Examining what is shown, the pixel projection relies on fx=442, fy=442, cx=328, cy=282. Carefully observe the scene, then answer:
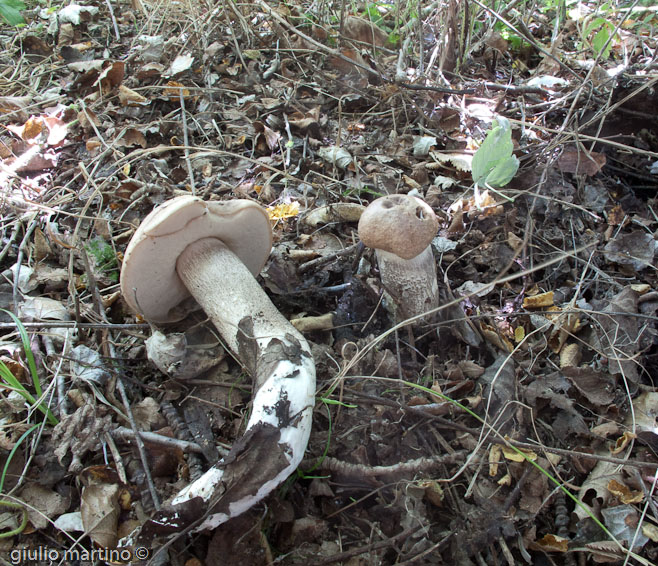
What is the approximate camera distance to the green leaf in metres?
→ 2.52

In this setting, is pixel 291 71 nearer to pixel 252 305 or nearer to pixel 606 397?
pixel 252 305

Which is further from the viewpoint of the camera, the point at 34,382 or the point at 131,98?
the point at 131,98

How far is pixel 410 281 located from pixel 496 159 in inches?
39.8

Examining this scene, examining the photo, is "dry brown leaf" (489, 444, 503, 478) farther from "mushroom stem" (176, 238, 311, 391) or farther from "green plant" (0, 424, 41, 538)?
"green plant" (0, 424, 41, 538)

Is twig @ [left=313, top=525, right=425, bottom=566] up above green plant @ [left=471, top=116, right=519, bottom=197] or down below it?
below

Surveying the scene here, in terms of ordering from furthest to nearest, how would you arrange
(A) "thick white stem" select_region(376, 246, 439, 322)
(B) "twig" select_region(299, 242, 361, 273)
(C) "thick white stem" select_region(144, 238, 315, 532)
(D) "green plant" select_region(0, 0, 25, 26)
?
1. (D) "green plant" select_region(0, 0, 25, 26)
2. (B) "twig" select_region(299, 242, 361, 273)
3. (A) "thick white stem" select_region(376, 246, 439, 322)
4. (C) "thick white stem" select_region(144, 238, 315, 532)

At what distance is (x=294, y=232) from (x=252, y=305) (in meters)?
0.96

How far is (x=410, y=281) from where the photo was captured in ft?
7.28

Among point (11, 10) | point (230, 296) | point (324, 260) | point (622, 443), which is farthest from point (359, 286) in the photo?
point (11, 10)

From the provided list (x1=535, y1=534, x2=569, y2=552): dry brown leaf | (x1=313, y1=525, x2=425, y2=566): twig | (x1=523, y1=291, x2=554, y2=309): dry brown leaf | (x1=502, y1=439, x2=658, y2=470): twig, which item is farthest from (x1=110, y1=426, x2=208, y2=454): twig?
(x1=523, y1=291, x2=554, y2=309): dry brown leaf

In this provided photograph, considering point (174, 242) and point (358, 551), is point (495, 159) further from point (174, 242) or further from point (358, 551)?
point (358, 551)

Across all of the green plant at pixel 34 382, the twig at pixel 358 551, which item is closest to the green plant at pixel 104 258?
the green plant at pixel 34 382

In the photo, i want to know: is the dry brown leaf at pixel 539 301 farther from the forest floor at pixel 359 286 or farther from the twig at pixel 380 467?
the twig at pixel 380 467

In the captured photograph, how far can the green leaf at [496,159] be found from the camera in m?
2.52
